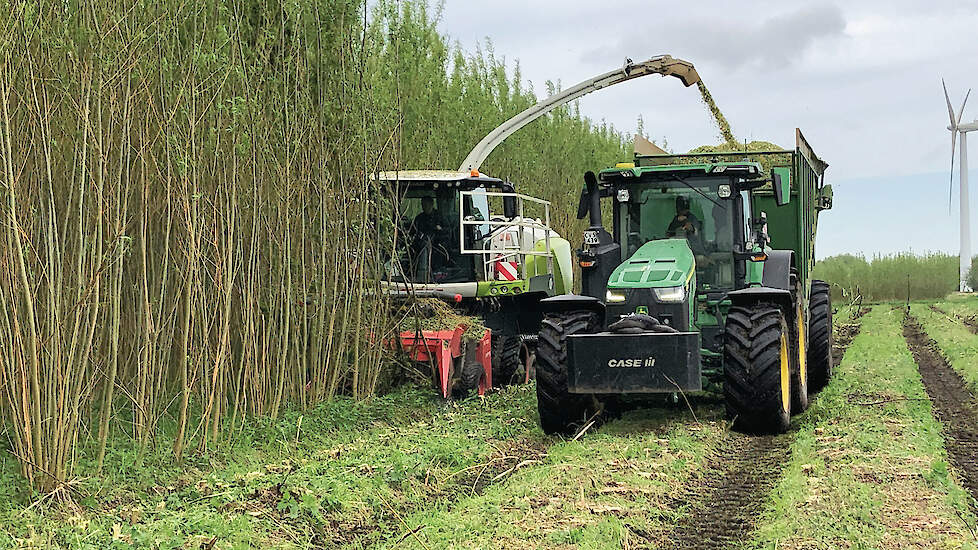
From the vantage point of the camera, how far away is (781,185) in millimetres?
9875

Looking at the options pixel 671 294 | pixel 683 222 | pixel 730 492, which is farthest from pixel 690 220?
pixel 730 492

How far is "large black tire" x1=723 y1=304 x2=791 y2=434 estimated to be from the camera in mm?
8352

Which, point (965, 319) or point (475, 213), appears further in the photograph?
point (965, 319)

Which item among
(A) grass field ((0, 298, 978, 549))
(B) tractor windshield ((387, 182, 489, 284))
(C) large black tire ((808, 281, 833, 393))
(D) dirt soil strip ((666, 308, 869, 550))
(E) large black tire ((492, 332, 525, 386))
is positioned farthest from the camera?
(E) large black tire ((492, 332, 525, 386))

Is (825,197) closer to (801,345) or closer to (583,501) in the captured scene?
(801,345)

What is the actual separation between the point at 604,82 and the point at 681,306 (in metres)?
6.94

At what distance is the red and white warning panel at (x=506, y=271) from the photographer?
1180cm

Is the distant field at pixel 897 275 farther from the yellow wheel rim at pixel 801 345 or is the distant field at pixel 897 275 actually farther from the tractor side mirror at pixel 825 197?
the yellow wheel rim at pixel 801 345

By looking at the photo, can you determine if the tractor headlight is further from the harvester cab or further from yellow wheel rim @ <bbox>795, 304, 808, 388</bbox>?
the harvester cab

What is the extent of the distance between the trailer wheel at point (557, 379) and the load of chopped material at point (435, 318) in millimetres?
1765

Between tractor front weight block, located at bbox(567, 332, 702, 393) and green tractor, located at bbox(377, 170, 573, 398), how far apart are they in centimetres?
210

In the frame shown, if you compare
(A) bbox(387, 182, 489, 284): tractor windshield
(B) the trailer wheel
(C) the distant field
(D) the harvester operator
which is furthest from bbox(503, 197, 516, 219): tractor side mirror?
(C) the distant field

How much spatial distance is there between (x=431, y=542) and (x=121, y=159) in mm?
3013

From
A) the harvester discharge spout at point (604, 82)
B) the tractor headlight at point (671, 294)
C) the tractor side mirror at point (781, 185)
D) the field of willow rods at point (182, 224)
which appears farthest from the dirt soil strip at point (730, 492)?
the harvester discharge spout at point (604, 82)
